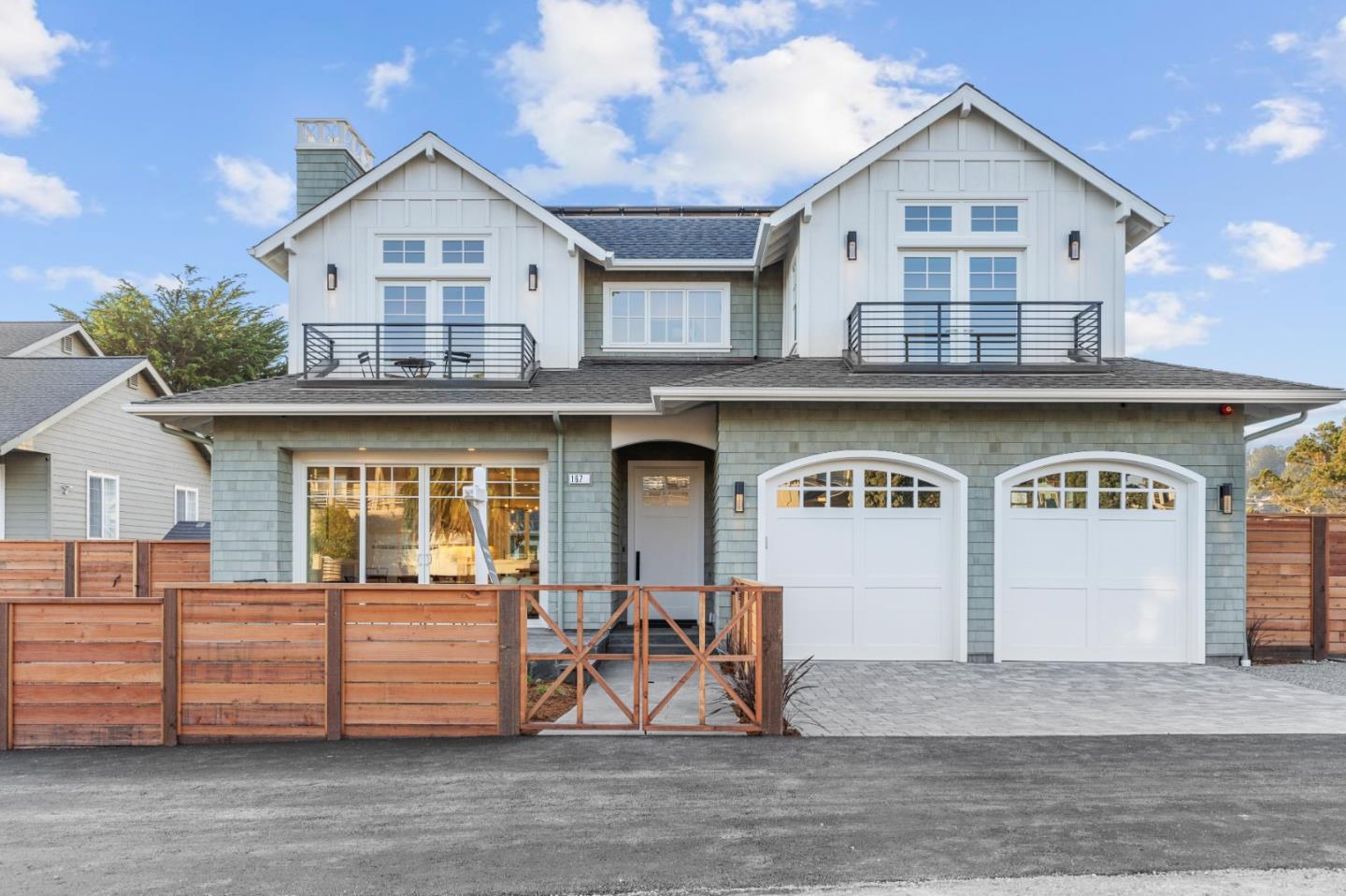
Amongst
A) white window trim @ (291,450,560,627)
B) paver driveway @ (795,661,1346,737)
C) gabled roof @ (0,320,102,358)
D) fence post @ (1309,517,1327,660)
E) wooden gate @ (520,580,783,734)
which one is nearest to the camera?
wooden gate @ (520,580,783,734)

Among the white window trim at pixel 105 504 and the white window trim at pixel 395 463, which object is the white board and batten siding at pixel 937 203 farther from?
the white window trim at pixel 105 504

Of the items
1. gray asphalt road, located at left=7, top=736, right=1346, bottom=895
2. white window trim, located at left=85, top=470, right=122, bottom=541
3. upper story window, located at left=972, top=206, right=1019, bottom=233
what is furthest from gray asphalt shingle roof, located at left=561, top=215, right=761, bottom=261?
white window trim, located at left=85, top=470, right=122, bottom=541

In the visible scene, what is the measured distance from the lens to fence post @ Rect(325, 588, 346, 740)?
6172mm

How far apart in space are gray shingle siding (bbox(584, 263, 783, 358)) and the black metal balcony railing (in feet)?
6.64

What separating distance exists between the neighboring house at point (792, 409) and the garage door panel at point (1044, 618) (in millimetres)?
35

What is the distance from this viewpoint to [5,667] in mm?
6105

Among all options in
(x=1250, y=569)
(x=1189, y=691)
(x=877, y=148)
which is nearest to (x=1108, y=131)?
(x=877, y=148)

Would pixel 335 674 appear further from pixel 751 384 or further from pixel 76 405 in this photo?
pixel 76 405

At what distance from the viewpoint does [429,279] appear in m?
11.9

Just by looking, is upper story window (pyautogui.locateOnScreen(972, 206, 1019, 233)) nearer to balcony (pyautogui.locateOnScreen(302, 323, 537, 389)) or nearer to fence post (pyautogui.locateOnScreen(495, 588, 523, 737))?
balcony (pyautogui.locateOnScreen(302, 323, 537, 389))

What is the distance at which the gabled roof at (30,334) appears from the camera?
18375mm

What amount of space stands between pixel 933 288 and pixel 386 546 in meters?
8.30

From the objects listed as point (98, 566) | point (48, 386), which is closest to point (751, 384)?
point (98, 566)

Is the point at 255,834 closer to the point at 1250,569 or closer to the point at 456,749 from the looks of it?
the point at 456,749
